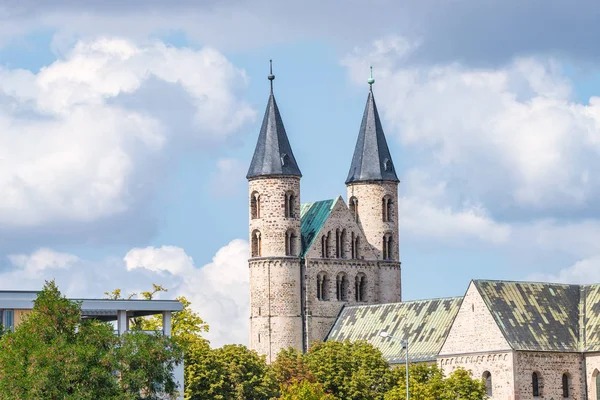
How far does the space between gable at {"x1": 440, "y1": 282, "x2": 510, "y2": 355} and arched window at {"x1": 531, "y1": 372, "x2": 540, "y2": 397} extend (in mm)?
3020

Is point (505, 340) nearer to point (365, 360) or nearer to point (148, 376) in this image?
point (365, 360)

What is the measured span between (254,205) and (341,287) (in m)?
9.96

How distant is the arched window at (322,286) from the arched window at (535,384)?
99.2ft

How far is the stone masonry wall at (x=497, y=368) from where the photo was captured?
109375 mm

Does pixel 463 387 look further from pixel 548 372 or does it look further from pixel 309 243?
pixel 309 243

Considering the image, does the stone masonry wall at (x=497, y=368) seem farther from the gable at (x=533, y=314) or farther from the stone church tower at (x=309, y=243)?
the stone church tower at (x=309, y=243)

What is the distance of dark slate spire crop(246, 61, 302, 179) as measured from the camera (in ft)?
444

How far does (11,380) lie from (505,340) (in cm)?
4515

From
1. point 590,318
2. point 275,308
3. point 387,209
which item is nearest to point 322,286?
point 275,308

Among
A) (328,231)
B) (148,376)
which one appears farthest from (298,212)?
(148,376)

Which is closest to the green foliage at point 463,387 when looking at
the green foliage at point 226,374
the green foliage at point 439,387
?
the green foliage at point 439,387

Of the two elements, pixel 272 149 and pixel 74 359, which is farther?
pixel 272 149

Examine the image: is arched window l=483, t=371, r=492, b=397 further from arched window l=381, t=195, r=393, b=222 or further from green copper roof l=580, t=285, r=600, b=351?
arched window l=381, t=195, r=393, b=222

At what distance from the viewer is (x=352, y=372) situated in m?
116
